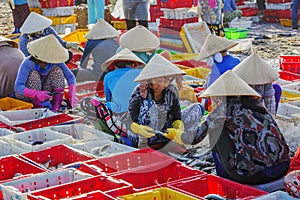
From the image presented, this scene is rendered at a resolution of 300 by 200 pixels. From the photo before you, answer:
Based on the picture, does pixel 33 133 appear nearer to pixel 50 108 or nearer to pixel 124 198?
pixel 50 108

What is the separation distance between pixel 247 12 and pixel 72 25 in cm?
429

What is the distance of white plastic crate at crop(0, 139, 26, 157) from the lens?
5.32 metres

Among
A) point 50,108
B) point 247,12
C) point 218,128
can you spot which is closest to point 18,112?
point 50,108

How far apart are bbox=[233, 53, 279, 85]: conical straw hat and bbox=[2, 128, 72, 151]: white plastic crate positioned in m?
1.43

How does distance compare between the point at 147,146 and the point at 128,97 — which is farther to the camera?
the point at 128,97

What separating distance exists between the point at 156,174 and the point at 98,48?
11.4 ft

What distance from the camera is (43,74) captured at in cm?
664

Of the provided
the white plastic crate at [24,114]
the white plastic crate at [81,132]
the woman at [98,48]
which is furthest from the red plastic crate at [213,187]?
the woman at [98,48]

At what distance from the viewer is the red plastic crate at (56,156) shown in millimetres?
5102

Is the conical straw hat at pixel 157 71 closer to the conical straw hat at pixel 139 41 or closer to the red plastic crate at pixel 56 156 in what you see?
the red plastic crate at pixel 56 156

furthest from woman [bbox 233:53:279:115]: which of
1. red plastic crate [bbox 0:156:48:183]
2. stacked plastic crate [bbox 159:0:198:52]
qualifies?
stacked plastic crate [bbox 159:0:198:52]

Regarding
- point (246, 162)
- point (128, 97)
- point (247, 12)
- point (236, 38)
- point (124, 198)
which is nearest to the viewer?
point (124, 198)

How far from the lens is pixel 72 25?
11719 mm

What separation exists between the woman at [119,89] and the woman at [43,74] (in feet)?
2.20
